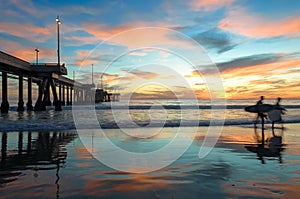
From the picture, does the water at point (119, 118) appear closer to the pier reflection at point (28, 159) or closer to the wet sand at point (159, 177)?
the pier reflection at point (28, 159)

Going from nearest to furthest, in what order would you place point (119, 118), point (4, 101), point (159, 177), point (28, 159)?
point (159, 177) < point (28, 159) < point (119, 118) < point (4, 101)

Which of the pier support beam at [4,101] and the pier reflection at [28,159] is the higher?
the pier support beam at [4,101]

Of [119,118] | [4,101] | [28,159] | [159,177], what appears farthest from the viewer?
[4,101]

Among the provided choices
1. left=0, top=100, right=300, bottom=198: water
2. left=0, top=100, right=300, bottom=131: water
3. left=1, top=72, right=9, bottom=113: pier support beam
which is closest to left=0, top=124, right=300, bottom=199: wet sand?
left=0, top=100, right=300, bottom=198: water

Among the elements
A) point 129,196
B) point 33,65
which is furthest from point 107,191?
point 33,65

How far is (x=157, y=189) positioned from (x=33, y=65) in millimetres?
40010

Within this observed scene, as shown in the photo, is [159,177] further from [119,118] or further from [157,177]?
[119,118]

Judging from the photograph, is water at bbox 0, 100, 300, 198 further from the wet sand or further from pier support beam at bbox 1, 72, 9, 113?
pier support beam at bbox 1, 72, 9, 113

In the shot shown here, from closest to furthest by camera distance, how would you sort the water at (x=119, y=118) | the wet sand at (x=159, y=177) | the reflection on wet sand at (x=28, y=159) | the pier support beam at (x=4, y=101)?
the wet sand at (x=159, y=177)
the reflection on wet sand at (x=28, y=159)
the water at (x=119, y=118)
the pier support beam at (x=4, y=101)

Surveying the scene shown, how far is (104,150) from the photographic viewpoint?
901 cm

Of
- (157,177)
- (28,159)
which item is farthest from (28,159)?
(157,177)

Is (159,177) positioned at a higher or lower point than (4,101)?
lower

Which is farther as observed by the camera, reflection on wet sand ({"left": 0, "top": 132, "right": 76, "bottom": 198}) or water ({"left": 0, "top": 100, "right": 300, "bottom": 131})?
water ({"left": 0, "top": 100, "right": 300, "bottom": 131})

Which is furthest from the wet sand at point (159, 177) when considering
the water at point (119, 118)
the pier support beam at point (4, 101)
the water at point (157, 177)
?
the pier support beam at point (4, 101)
